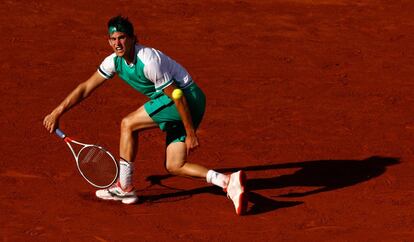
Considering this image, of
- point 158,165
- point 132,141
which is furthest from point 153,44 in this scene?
point 132,141

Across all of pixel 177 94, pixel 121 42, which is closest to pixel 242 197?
pixel 177 94

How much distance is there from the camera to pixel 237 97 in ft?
41.5

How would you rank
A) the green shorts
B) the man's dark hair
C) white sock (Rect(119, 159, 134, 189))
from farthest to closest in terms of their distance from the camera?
white sock (Rect(119, 159, 134, 189)) → the green shorts → the man's dark hair

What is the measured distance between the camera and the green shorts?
9.49 m

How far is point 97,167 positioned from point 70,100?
2.51ft

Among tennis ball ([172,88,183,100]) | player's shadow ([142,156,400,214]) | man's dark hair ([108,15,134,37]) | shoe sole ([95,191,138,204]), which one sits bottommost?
shoe sole ([95,191,138,204])

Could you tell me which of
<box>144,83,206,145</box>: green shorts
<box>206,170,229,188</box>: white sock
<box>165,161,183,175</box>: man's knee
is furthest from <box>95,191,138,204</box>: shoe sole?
<box>206,170,229,188</box>: white sock

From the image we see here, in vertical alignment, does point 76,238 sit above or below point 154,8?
below

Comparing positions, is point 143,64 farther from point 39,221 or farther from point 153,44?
point 153,44

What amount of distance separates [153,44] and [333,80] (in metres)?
2.78

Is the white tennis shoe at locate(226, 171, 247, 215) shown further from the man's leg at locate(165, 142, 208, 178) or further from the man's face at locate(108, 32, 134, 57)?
the man's face at locate(108, 32, 134, 57)

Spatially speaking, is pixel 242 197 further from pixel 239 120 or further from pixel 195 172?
pixel 239 120

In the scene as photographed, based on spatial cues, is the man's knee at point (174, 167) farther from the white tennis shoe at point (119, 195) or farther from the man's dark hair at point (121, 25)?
the man's dark hair at point (121, 25)

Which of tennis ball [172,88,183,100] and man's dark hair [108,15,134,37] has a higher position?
man's dark hair [108,15,134,37]
